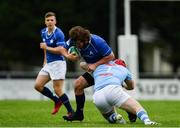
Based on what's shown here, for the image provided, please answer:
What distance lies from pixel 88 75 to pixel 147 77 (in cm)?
2093

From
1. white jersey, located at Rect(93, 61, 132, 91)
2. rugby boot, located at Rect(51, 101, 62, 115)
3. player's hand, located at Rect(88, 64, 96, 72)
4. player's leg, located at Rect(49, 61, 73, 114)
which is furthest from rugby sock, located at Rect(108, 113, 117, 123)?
rugby boot, located at Rect(51, 101, 62, 115)

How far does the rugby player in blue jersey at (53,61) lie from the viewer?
1694 cm

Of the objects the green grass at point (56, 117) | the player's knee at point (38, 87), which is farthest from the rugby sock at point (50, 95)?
the green grass at point (56, 117)

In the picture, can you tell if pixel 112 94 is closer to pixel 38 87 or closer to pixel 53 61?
pixel 53 61

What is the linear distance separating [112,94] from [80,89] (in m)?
1.54

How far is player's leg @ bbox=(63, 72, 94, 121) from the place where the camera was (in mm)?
14992

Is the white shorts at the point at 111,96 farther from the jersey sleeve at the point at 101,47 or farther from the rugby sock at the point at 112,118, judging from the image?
the jersey sleeve at the point at 101,47

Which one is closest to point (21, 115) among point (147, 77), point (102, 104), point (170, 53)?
point (102, 104)

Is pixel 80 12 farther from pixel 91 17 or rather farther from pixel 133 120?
pixel 133 120

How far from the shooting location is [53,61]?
56.6 ft

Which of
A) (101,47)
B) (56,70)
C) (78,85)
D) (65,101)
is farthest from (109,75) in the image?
(56,70)

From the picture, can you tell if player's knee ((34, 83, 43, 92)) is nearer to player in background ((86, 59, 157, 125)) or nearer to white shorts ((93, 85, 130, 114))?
player in background ((86, 59, 157, 125))

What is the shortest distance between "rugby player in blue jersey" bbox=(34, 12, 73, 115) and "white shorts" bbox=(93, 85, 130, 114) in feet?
9.90

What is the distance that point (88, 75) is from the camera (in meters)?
15.0
